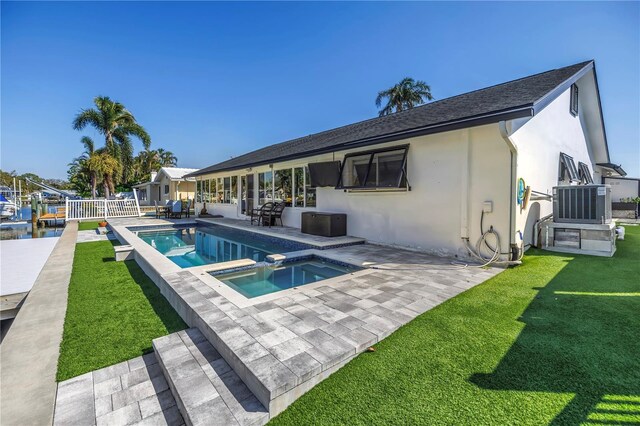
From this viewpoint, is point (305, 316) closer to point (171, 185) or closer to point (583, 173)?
point (583, 173)

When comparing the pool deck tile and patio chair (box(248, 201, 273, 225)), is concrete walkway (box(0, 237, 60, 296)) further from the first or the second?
patio chair (box(248, 201, 273, 225))

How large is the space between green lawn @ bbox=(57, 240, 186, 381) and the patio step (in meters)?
0.44

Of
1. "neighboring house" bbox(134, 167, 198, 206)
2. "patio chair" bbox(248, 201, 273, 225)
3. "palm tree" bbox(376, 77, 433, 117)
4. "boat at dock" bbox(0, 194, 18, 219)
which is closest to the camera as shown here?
"patio chair" bbox(248, 201, 273, 225)

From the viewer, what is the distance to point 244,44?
15344mm

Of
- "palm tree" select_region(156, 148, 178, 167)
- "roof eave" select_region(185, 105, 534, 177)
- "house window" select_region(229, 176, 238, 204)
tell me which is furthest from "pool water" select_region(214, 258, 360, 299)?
"palm tree" select_region(156, 148, 178, 167)

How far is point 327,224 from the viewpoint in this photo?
897 centimetres

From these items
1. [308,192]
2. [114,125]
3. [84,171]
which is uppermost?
[114,125]

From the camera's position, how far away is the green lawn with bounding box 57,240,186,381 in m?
2.98

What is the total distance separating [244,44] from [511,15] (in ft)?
40.1

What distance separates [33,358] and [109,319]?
0.91m

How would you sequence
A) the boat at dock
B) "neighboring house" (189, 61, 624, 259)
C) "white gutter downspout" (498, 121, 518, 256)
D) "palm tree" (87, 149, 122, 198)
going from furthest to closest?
1. "palm tree" (87, 149, 122, 198)
2. the boat at dock
3. "neighboring house" (189, 61, 624, 259)
4. "white gutter downspout" (498, 121, 518, 256)

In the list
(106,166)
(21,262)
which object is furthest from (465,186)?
(106,166)

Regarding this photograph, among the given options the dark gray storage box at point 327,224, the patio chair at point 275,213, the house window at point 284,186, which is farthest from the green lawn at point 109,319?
the house window at point 284,186

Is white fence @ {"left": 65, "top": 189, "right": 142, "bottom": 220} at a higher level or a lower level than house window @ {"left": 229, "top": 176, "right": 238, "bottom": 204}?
lower
